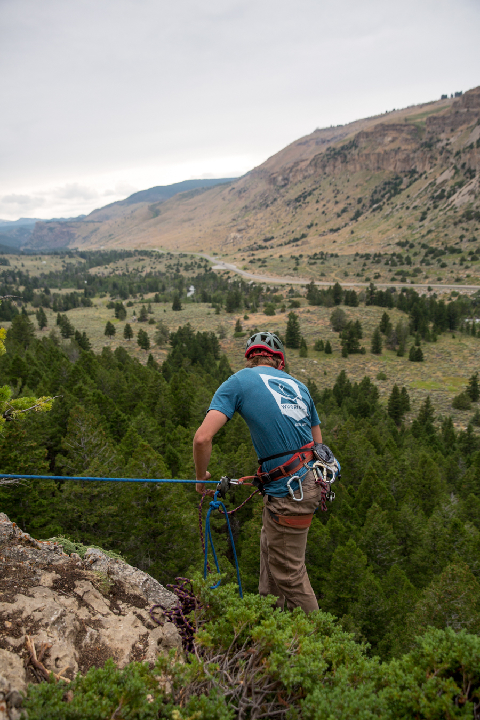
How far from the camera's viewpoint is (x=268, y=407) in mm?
4918

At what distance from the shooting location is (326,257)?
194000 millimetres

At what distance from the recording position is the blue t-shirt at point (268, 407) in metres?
4.89

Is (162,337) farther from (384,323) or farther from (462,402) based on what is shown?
(462,402)

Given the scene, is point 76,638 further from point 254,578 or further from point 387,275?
point 387,275

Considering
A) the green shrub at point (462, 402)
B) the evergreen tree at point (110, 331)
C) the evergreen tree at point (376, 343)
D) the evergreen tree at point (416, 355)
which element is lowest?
the green shrub at point (462, 402)

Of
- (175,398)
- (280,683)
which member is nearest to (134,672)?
(280,683)

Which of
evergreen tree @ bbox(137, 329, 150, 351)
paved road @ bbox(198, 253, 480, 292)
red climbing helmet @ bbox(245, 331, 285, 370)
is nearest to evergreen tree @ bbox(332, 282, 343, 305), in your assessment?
paved road @ bbox(198, 253, 480, 292)

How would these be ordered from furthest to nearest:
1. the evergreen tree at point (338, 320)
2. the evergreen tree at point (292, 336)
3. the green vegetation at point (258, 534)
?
1. the evergreen tree at point (338, 320)
2. the evergreen tree at point (292, 336)
3. the green vegetation at point (258, 534)

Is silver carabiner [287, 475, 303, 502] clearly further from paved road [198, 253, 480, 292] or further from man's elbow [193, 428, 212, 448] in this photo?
paved road [198, 253, 480, 292]

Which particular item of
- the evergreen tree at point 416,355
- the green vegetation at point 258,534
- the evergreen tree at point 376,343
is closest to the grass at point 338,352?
the evergreen tree at point 416,355

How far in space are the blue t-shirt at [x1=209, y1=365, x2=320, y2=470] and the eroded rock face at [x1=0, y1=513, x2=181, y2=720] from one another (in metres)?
2.37

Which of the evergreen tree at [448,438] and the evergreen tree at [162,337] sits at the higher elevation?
the evergreen tree at [162,337]

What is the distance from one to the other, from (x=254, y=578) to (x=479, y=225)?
186 m

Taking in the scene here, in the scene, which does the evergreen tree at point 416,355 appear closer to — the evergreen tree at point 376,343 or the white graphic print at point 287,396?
the evergreen tree at point 376,343
